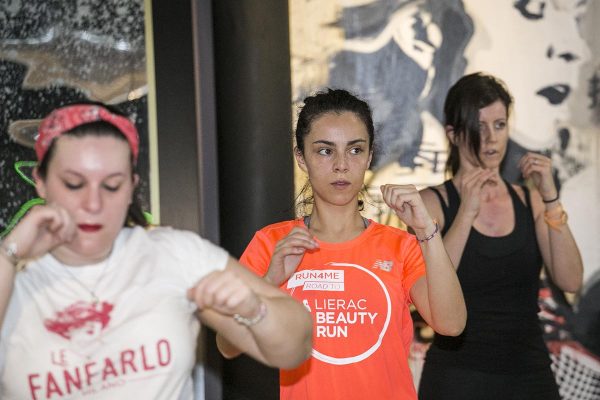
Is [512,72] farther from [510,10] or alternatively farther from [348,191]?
[348,191]

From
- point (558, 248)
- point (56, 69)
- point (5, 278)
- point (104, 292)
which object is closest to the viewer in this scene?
point (5, 278)

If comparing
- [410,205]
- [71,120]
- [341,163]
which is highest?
[71,120]

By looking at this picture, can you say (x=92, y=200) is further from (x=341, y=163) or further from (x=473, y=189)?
(x=473, y=189)

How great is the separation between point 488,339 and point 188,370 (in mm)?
1223

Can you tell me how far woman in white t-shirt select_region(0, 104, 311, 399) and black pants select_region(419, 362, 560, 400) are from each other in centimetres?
97

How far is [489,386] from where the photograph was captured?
7.47 ft

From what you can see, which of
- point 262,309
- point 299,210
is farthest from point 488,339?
point 262,309

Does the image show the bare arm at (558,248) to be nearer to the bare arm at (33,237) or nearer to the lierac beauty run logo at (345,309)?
the lierac beauty run logo at (345,309)

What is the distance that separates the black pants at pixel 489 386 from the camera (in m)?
2.25

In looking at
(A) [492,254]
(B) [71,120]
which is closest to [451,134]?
(A) [492,254]

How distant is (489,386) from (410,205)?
2.59 ft

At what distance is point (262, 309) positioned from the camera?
54.3 inches

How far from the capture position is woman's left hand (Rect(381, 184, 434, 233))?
5.89 ft

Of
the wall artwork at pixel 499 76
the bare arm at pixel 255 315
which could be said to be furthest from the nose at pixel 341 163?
the wall artwork at pixel 499 76
